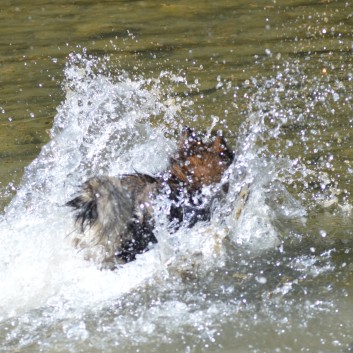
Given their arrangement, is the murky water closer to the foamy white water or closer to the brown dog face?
the foamy white water

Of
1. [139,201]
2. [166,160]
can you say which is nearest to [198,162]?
[166,160]

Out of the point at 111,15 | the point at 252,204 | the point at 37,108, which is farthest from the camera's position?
the point at 111,15

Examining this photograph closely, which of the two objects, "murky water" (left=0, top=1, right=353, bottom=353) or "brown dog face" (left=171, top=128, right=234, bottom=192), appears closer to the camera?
"murky water" (left=0, top=1, right=353, bottom=353)

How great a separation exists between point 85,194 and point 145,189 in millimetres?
409

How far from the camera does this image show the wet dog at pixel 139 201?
498 cm

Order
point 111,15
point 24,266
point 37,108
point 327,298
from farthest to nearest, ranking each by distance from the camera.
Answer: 1. point 111,15
2. point 37,108
3. point 24,266
4. point 327,298

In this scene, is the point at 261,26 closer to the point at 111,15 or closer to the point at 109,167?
the point at 111,15

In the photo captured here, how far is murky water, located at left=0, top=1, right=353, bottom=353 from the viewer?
5262mm

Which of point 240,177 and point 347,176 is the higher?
point 240,177

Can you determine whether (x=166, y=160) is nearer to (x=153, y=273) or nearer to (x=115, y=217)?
(x=153, y=273)

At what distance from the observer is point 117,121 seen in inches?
306

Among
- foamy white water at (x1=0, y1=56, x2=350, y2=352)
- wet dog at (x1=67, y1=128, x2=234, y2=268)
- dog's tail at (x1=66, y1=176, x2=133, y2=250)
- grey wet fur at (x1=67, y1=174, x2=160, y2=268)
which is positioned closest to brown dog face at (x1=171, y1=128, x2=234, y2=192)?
wet dog at (x1=67, y1=128, x2=234, y2=268)

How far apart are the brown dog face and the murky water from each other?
14 cm

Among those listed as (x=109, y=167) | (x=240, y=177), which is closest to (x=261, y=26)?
(x=109, y=167)
